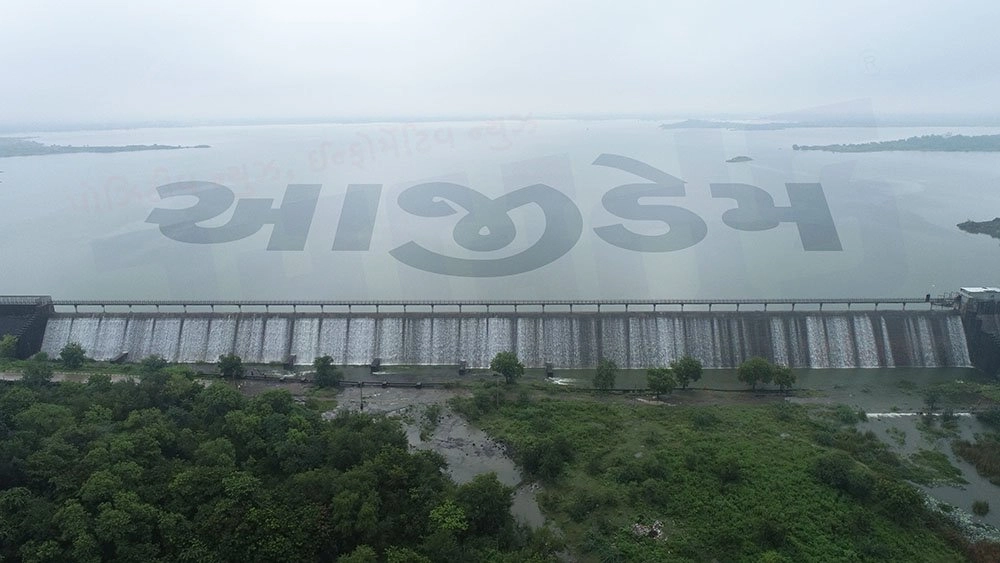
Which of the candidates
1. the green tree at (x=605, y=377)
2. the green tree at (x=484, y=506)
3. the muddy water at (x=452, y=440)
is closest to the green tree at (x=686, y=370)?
the green tree at (x=605, y=377)

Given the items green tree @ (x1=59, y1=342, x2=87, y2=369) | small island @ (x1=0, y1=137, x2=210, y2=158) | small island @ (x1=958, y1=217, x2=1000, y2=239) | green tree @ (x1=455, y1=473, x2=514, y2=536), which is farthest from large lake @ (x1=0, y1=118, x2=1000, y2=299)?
small island @ (x1=0, y1=137, x2=210, y2=158)

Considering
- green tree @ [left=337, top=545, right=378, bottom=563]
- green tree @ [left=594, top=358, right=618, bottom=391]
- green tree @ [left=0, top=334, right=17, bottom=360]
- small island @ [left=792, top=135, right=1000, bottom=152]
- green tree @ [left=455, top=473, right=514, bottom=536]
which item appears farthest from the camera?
small island @ [left=792, top=135, right=1000, bottom=152]

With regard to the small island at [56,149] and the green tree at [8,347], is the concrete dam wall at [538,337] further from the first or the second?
the small island at [56,149]

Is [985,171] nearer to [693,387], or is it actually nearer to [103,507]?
[693,387]

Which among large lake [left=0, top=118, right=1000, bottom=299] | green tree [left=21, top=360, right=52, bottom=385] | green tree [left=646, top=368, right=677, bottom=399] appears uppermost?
large lake [left=0, top=118, right=1000, bottom=299]

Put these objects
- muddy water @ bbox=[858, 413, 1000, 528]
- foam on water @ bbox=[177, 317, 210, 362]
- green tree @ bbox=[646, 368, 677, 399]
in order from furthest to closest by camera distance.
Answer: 1. foam on water @ bbox=[177, 317, 210, 362]
2. green tree @ bbox=[646, 368, 677, 399]
3. muddy water @ bbox=[858, 413, 1000, 528]

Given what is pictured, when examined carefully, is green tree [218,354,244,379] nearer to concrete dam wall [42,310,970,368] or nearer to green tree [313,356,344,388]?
concrete dam wall [42,310,970,368]
